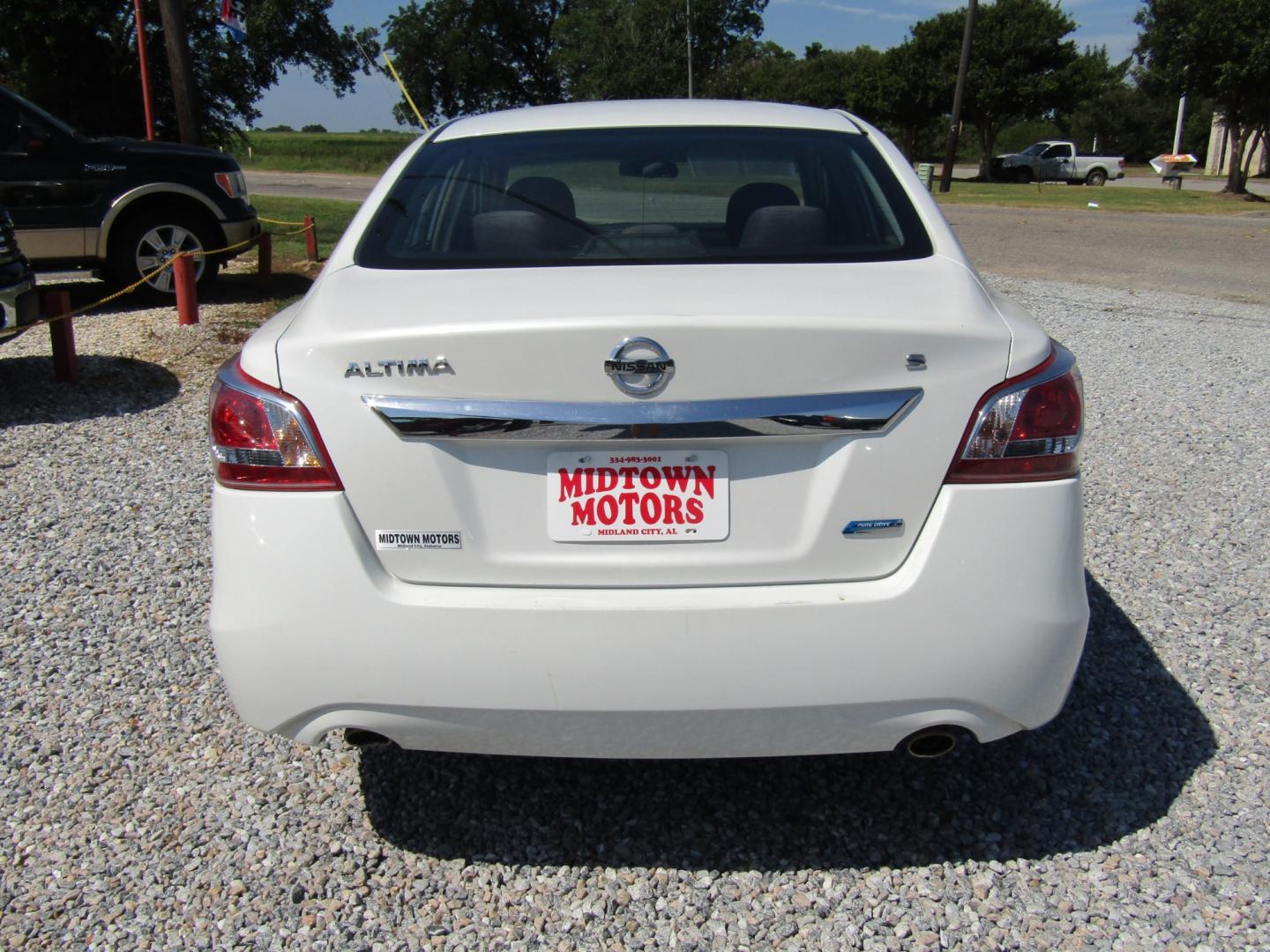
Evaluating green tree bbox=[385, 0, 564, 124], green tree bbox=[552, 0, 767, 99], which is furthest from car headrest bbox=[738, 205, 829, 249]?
green tree bbox=[385, 0, 564, 124]

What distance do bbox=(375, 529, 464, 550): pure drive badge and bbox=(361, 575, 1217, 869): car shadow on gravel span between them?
2.84 feet

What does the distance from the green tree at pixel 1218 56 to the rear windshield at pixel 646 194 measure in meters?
30.0

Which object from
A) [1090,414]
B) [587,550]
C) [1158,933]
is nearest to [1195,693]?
[1158,933]

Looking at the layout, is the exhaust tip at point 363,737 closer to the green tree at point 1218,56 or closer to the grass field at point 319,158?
the green tree at point 1218,56

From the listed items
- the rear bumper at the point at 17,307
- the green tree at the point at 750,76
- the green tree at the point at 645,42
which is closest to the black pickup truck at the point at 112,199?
the rear bumper at the point at 17,307

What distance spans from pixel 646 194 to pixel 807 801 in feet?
6.25

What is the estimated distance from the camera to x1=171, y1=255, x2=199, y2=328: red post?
342 inches

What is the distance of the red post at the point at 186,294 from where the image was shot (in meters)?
8.70

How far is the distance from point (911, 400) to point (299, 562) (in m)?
1.21

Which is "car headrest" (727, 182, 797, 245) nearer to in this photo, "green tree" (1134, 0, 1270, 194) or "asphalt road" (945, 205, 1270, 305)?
"asphalt road" (945, 205, 1270, 305)

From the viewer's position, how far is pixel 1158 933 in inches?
91.0

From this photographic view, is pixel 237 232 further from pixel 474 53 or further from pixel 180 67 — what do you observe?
pixel 474 53

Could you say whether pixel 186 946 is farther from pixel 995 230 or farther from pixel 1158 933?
pixel 995 230

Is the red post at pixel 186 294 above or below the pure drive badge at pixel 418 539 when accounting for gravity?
below
